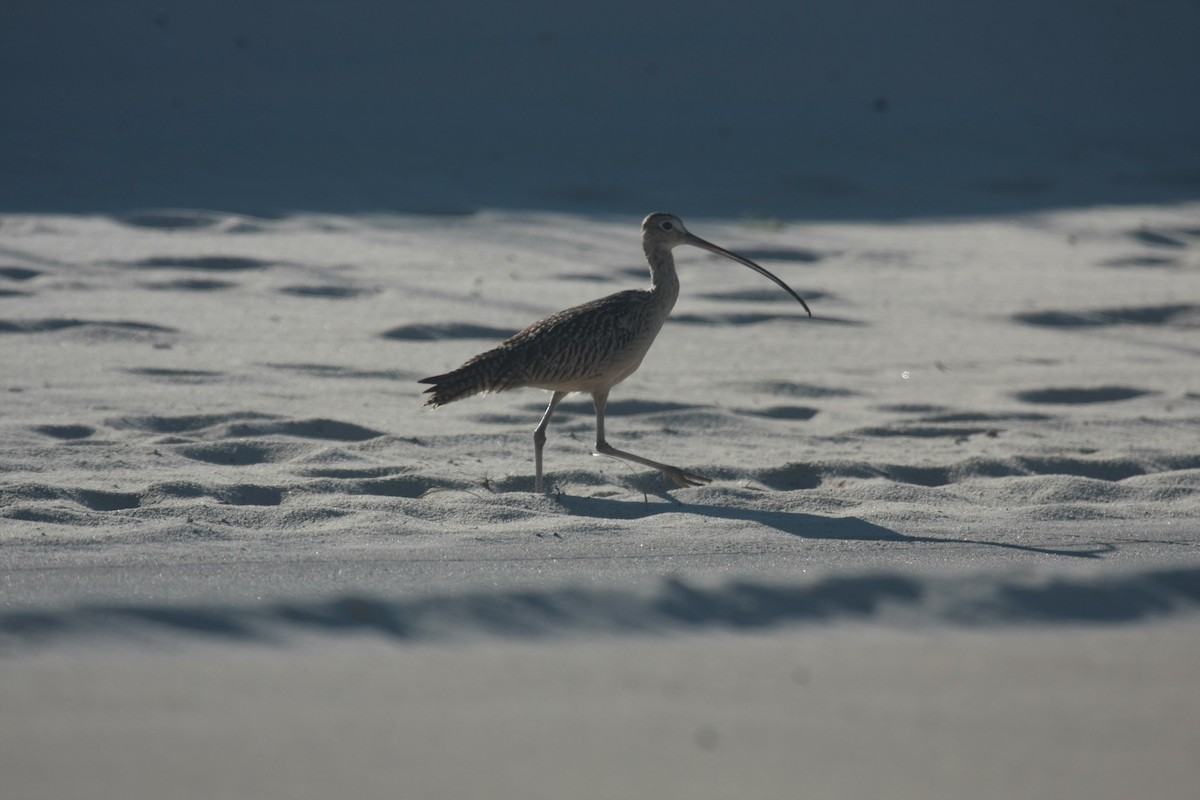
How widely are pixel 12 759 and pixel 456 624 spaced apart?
1.32 m

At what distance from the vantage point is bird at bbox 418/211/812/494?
633 centimetres

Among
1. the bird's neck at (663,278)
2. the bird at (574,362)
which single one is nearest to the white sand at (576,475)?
the bird at (574,362)

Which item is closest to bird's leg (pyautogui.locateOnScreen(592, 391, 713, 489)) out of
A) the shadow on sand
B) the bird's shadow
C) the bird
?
the bird

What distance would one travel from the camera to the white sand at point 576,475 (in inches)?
149

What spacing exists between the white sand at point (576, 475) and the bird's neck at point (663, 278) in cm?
60

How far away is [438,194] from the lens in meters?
12.6

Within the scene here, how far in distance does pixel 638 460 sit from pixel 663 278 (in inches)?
44.8

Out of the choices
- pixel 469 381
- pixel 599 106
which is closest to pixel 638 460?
pixel 469 381

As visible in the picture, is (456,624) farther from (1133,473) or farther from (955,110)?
(955,110)

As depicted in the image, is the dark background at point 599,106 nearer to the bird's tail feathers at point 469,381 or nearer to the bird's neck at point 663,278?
the bird's neck at point 663,278

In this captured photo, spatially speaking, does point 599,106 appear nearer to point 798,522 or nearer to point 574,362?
point 574,362

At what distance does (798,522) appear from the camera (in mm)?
5633

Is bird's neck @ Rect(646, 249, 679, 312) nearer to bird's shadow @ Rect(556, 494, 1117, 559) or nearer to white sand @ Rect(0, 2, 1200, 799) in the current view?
white sand @ Rect(0, 2, 1200, 799)

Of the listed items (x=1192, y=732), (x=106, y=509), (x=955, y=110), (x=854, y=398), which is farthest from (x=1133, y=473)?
(x=955, y=110)
